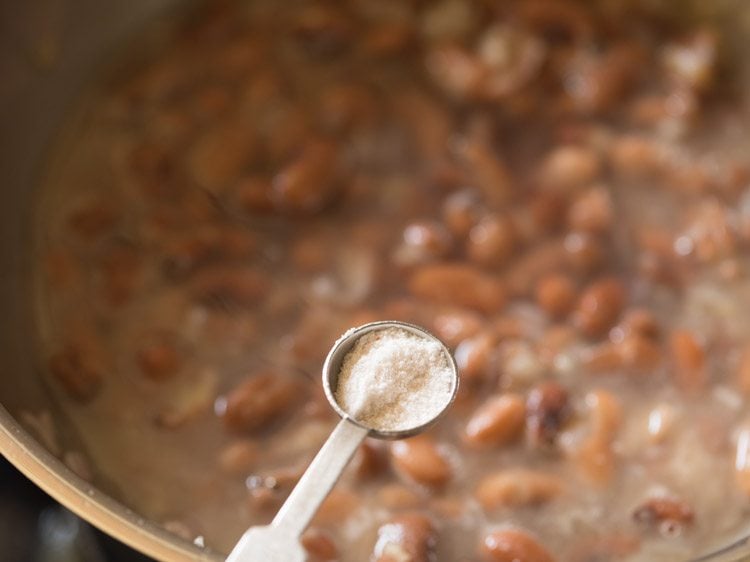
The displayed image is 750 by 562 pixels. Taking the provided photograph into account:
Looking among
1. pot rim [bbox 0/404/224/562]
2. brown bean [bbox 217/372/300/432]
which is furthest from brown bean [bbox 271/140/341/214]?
pot rim [bbox 0/404/224/562]

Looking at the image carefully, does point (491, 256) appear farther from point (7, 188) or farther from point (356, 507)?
point (7, 188)

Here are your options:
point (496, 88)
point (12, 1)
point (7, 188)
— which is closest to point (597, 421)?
point (496, 88)

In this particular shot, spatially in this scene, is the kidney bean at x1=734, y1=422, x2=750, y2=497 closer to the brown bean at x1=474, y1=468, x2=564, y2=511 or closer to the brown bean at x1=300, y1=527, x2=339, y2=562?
the brown bean at x1=474, y1=468, x2=564, y2=511

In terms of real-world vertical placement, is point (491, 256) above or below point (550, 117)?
below

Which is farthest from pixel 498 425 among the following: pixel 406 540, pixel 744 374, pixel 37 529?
pixel 37 529

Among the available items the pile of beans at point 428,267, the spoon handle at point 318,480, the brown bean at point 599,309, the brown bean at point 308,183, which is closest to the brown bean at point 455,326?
the pile of beans at point 428,267

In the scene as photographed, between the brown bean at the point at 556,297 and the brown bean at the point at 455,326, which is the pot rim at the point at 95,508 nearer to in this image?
Answer: the brown bean at the point at 455,326
